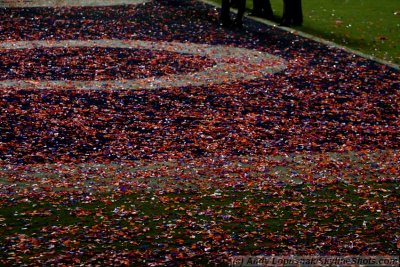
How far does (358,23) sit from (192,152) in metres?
13.5

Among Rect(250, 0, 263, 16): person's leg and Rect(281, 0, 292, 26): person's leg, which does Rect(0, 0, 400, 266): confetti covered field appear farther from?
Rect(250, 0, 263, 16): person's leg

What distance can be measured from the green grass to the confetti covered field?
3.19 ft

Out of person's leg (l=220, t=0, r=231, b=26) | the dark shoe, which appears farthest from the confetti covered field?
person's leg (l=220, t=0, r=231, b=26)

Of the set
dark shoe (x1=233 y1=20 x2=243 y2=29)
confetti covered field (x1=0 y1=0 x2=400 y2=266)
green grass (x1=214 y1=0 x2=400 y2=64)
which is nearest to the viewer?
confetti covered field (x1=0 y1=0 x2=400 y2=266)

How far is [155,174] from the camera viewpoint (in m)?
9.64

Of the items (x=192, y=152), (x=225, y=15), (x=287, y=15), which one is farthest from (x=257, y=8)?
(x=192, y=152)

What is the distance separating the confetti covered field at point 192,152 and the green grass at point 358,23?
3.19 ft

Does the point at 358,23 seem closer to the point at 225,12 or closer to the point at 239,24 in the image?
the point at 239,24

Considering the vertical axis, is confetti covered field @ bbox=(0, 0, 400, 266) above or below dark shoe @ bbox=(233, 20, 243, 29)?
above

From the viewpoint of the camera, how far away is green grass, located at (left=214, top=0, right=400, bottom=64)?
19188 millimetres

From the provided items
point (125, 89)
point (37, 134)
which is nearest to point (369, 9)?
point (125, 89)

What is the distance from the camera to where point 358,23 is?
23.2 meters

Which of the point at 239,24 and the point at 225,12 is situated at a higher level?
the point at 225,12

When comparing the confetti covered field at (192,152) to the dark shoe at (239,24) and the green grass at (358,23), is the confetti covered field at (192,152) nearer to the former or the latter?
the green grass at (358,23)
